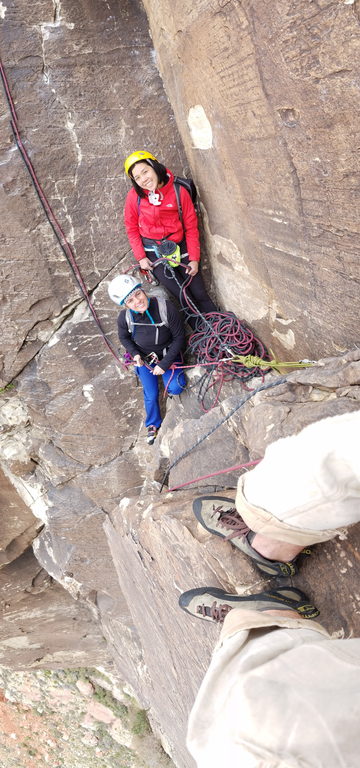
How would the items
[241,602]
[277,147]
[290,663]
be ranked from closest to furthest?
[290,663], [241,602], [277,147]

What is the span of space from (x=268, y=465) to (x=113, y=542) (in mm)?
2771

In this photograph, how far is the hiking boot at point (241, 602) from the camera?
2240 millimetres

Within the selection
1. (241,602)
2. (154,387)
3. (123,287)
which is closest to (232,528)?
(241,602)

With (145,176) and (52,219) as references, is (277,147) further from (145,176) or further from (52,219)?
(52,219)

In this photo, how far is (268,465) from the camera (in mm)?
1862

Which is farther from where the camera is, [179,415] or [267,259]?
[179,415]

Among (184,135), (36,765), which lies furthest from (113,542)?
(36,765)

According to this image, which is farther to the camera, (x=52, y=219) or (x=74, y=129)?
(x=52, y=219)

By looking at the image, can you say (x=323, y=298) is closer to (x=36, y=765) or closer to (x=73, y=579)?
(x=73, y=579)

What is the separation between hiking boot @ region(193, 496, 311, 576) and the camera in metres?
2.38

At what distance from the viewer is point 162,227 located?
13.0 ft

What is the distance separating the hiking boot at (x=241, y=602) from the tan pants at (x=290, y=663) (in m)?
0.38

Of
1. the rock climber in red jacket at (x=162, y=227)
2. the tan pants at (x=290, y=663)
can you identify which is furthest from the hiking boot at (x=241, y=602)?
the rock climber in red jacket at (x=162, y=227)

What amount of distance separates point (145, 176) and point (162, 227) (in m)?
0.47
